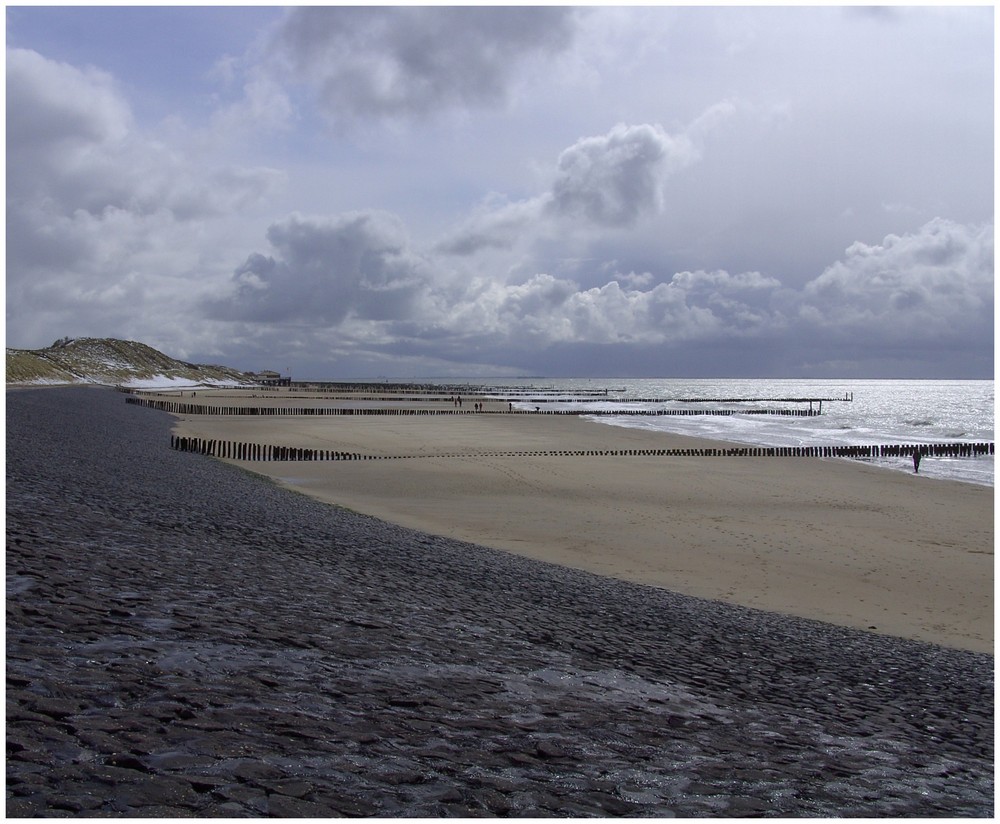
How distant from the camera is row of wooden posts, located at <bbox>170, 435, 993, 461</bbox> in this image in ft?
108

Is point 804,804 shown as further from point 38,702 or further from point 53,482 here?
point 53,482

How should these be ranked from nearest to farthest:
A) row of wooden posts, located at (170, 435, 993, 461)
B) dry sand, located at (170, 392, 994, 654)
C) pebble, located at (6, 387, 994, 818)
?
pebble, located at (6, 387, 994, 818), dry sand, located at (170, 392, 994, 654), row of wooden posts, located at (170, 435, 993, 461)

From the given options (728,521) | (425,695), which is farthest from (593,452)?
(425,695)

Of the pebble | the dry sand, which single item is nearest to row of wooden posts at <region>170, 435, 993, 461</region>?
the dry sand

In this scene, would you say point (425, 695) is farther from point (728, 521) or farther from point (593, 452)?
point (593, 452)

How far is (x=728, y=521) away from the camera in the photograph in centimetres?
2070

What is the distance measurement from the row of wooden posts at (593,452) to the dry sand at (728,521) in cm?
142

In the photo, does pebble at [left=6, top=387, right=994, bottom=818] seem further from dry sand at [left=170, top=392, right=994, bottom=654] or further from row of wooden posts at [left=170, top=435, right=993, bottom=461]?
row of wooden posts at [left=170, top=435, right=993, bottom=461]

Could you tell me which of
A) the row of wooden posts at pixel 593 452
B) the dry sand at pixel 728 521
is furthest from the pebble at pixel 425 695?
the row of wooden posts at pixel 593 452

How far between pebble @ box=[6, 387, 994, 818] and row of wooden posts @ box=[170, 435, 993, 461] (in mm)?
20958

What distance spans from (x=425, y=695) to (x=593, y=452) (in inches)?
1288

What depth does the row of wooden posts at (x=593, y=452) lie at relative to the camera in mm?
33000

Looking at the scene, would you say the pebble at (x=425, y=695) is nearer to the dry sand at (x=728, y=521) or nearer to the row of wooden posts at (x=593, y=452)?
the dry sand at (x=728, y=521)

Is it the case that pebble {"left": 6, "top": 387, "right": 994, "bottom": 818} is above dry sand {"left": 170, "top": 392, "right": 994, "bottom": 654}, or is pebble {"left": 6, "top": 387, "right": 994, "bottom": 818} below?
above
